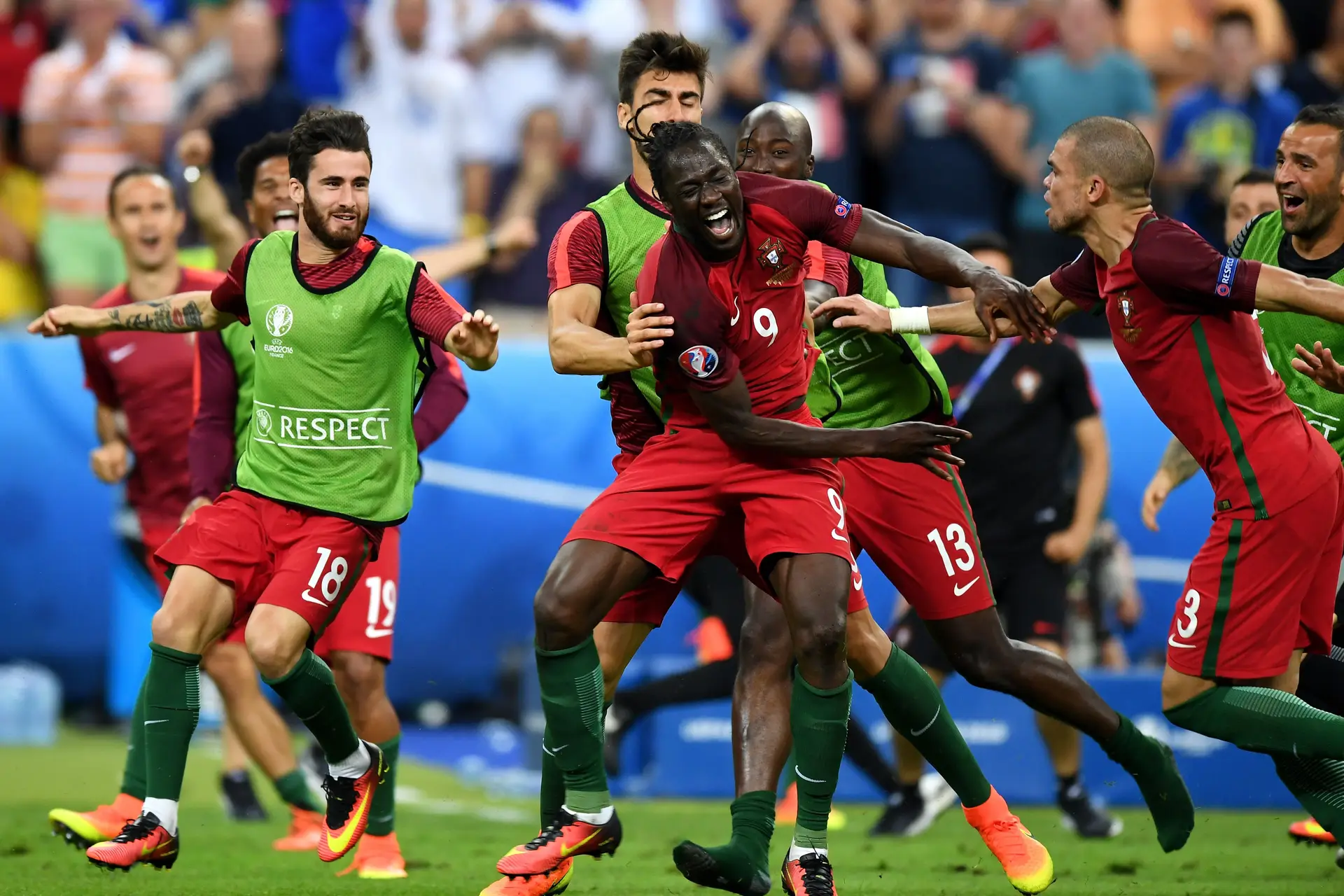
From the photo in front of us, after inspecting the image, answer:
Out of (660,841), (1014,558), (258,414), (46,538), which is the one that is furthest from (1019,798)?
(46,538)

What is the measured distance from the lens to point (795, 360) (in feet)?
18.9

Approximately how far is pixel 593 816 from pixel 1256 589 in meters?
2.25

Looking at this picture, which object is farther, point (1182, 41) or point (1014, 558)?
point (1182, 41)

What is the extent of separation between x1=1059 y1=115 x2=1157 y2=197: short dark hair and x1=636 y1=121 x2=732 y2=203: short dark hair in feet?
4.18

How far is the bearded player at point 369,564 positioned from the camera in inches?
282

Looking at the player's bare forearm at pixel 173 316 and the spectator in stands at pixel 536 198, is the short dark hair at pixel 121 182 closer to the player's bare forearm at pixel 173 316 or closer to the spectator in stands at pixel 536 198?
the player's bare forearm at pixel 173 316

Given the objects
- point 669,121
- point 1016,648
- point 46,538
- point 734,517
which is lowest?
point 46,538

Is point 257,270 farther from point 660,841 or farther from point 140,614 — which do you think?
point 140,614

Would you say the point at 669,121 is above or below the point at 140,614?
above

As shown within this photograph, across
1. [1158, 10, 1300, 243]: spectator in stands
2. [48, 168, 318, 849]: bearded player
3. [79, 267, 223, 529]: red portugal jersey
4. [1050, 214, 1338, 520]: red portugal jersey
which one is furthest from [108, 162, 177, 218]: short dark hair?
[1158, 10, 1300, 243]: spectator in stands

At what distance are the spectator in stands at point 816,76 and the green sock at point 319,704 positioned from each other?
24.6 feet

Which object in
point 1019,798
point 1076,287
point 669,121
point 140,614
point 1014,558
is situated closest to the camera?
point 669,121

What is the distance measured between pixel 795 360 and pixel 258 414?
6.42ft

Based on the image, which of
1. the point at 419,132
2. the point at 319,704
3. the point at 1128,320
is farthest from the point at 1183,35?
the point at 319,704
